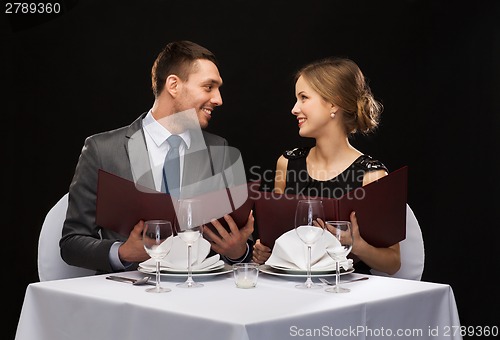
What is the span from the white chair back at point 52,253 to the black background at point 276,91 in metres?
1.22

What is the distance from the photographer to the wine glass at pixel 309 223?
78.4 inches

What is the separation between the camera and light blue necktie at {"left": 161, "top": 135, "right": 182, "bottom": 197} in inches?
116

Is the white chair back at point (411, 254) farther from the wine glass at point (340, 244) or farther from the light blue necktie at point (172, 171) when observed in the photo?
the light blue necktie at point (172, 171)

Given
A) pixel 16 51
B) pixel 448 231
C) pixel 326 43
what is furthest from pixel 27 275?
pixel 448 231

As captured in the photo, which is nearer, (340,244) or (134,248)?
(340,244)

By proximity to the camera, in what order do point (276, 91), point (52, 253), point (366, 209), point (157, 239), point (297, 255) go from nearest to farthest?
1. point (157, 239)
2. point (297, 255)
3. point (366, 209)
4. point (52, 253)
5. point (276, 91)

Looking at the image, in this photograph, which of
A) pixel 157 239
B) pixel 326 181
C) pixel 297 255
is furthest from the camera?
pixel 326 181

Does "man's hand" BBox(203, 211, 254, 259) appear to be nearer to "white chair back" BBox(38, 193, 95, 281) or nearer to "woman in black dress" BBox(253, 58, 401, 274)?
"white chair back" BBox(38, 193, 95, 281)

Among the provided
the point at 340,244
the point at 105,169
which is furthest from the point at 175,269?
the point at 105,169

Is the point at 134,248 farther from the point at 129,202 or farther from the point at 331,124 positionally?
the point at 331,124

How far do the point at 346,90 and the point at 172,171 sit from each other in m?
0.80

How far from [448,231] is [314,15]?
1331 millimetres

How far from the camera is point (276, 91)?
13.0 ft

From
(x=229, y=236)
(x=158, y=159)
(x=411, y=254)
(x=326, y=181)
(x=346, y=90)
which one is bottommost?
(x=411, y=254)
